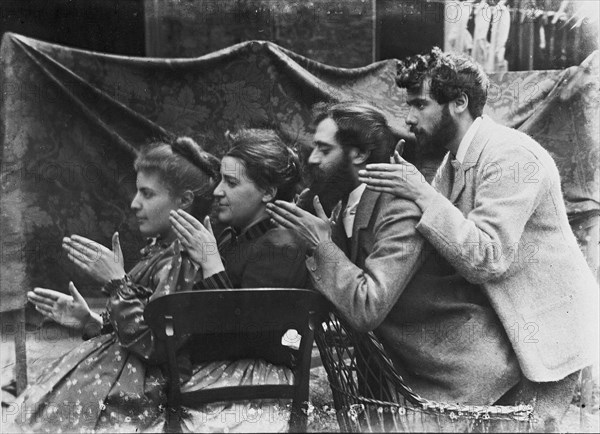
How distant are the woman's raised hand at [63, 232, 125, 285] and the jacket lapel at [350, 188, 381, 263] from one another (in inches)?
36.3

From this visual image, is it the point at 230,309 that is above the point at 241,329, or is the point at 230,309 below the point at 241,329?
above

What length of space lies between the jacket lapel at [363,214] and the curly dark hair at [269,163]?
0.27 metres

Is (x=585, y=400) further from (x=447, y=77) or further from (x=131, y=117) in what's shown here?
(x=131, y=117)

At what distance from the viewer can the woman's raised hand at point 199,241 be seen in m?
3.27

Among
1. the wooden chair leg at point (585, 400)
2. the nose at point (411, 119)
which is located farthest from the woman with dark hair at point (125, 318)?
the wooden chair leg at point (585, 400)

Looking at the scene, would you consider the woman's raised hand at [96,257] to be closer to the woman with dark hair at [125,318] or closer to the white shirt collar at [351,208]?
the woman with dark hair at [125,318]

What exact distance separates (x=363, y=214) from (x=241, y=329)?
2.22 feet

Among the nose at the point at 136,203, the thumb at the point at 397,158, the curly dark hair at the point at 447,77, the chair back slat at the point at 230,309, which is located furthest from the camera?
the nose at the point at 136,203

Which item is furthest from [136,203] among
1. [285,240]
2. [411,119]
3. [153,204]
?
[411,119]

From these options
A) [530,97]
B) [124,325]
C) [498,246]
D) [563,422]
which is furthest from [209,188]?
[563,422]

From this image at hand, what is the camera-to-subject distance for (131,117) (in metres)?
3.66

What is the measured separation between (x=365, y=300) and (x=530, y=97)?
125cm

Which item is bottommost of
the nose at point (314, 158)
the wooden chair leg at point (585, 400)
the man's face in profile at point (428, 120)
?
the wooden chair leg at point (585, 400)

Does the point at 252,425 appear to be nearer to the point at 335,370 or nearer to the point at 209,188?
the point at 335,370
